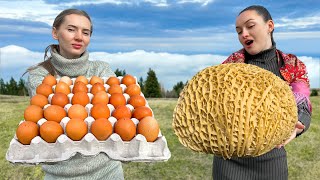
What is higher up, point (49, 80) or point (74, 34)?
point (74, 34)

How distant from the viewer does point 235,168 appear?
3.38 metres

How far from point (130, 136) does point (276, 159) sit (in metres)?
1.23

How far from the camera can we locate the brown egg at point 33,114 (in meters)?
3.03

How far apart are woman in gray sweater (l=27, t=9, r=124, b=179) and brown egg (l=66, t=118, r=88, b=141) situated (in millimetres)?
291

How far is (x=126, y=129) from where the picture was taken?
9.25ft

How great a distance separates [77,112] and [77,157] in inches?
13.5

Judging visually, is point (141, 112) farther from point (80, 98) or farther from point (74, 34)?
point (74, 34)

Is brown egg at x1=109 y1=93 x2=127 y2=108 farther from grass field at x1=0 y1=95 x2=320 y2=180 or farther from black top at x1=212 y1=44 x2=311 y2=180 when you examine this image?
grass field at x1=0 y1=95 x2=320 y2=180

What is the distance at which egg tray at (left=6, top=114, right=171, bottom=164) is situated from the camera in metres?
2.77

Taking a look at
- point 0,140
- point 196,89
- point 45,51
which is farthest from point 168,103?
point 196,89

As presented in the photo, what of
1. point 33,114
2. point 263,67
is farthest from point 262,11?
point 33,114

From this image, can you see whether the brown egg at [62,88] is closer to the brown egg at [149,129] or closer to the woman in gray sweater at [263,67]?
the brown egg at [149,129]

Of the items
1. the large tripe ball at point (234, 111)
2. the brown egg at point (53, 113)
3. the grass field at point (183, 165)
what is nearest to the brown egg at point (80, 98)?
the brown egg at point (53, 113)

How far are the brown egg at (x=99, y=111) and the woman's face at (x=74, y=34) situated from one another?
1.60 feet
